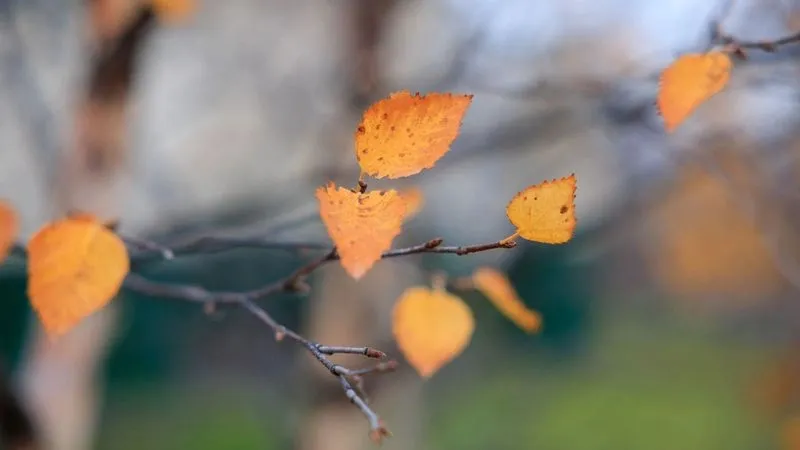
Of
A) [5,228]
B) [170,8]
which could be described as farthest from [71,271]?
[170,8]

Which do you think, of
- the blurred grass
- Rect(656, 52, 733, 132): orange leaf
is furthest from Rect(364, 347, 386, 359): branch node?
the blurred grass

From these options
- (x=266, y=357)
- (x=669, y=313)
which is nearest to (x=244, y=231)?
(x=266, y=357)

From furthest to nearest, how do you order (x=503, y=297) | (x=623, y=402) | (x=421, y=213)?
(x=623, y=402) → (x=421, y=213) → (x=503, y=297)

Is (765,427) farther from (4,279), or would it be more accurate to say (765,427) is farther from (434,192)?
(4,279)

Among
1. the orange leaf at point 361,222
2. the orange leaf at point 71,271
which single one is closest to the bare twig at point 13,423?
the orange leaf at point 71,271

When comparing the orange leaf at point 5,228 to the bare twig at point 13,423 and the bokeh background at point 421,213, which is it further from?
the bare twig at point 13,423

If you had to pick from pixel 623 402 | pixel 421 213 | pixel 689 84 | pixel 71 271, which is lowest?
pixel 623 402

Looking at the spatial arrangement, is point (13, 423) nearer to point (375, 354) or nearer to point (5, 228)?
point (5, 228)
